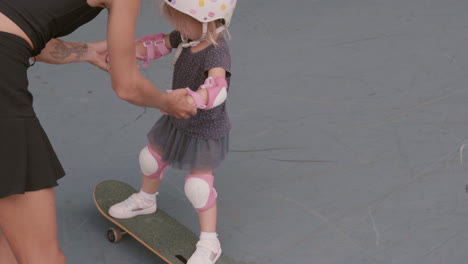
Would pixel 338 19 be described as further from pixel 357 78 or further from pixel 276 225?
pixel 276 225

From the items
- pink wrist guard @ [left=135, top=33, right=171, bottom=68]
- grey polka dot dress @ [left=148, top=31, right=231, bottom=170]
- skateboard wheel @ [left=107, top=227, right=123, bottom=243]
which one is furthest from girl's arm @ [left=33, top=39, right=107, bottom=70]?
skateboard wheel @ [left=107, top=227, right=123, bottom=243]

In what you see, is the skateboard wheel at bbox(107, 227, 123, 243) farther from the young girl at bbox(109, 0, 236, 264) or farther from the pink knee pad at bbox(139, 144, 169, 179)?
the pink knee pad at bbox(139, 144, 169, 179)

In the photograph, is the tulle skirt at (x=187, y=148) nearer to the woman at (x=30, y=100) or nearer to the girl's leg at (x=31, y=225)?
the woman at (x=30, y=100)

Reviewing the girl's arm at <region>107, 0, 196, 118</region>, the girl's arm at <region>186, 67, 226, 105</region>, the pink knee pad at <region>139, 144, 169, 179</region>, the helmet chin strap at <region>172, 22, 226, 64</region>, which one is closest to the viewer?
the girl's arm at <region>107, 0, 196, 118</region>

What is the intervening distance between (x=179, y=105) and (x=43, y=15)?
0.55 metres

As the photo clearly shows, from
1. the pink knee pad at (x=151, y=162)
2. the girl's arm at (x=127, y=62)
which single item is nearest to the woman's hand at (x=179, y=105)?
the girl's arm at (x=127, y=62)

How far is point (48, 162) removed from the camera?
97.3 inches

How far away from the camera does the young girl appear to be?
2787 mm

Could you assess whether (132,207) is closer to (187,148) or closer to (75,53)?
(187,148)

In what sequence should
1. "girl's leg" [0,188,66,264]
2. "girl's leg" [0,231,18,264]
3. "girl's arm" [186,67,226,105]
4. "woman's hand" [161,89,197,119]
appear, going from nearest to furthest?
"girl's leg" [0,188,66,264], "woman's hand" [161,89,197,119], "girl's arm" [186,67,226,105], "girl's leg" [0,231,18,264]

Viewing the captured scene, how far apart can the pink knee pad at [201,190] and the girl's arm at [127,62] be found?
55cm

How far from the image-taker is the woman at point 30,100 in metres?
2.34

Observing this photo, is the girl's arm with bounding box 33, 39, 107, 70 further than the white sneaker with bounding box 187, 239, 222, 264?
No

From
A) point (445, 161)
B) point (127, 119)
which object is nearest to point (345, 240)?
point (445, 161)
